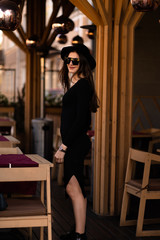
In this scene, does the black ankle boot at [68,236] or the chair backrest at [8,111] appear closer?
the black ankle boot at [68,236]

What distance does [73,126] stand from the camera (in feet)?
10.0

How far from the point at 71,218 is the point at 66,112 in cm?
135

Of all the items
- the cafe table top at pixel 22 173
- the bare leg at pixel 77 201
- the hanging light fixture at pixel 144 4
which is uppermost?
the hanging light fixture at pixel 144 4

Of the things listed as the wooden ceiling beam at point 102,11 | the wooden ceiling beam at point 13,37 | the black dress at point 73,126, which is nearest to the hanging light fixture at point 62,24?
the wooden ceiling beam at point 102,11

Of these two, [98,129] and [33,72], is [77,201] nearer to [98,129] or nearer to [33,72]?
[98,129]

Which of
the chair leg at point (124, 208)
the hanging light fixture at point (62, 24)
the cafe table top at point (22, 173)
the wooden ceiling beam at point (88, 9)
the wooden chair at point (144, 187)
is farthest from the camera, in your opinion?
the hanging light fixture at point (62, 24)

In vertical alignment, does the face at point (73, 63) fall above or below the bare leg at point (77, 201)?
above

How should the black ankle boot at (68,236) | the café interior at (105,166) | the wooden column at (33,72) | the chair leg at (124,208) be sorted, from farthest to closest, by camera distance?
the wooden column at (33,72), the chair leg at (124,208), the black ankle boot at (68,236), the café interior at (105,166)

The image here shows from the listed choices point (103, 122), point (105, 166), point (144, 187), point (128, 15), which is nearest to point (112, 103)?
point (103, 122)

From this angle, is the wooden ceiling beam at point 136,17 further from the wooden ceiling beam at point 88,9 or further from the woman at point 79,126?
the woman at point 79,126

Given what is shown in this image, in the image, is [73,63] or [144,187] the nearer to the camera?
[73,63]

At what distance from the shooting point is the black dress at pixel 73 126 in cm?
306

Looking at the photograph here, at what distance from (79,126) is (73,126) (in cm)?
4

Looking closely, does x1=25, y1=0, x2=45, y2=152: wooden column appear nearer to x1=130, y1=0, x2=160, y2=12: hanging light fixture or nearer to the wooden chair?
the wooden chair
